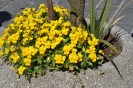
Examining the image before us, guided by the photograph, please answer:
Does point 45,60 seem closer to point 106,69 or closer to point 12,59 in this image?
point 12,59

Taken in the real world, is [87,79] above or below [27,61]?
below

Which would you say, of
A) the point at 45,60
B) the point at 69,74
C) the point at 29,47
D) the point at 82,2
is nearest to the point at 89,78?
the point at 69,74

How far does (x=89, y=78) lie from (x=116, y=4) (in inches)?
107

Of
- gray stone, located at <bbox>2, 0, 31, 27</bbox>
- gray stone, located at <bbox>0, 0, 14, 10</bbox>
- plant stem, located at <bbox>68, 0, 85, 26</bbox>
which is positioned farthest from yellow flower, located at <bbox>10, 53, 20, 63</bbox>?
gray stone, located at <bbox>0, 0, 14, 10</bbox>

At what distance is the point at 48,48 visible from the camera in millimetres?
2650

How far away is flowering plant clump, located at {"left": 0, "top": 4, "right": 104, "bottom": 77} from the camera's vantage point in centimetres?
258

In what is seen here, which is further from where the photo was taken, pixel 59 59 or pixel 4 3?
pixel 4 3

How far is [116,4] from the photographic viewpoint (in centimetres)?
505

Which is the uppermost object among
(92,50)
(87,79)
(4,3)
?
(92,50)

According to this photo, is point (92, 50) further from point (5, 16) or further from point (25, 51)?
point (5, 16)

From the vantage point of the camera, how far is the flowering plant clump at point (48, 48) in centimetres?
258

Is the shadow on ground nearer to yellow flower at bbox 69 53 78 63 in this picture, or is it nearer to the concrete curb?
the concrete curb

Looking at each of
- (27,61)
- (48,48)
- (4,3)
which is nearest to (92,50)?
(48,48)

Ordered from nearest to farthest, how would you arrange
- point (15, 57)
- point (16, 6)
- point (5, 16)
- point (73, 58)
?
point (73, 58) < point (15, 57) < point (5, 16) < point (16, 6)
